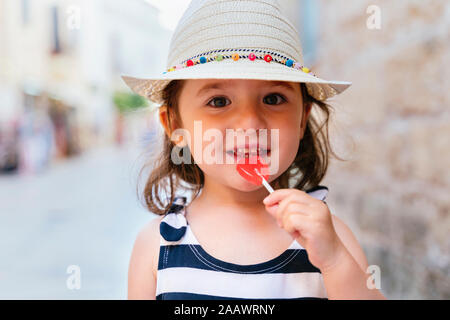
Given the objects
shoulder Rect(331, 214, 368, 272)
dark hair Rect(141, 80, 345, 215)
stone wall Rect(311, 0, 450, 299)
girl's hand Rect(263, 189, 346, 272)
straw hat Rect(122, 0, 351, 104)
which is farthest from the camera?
stone wall Rect(311, 0, 450, 299)

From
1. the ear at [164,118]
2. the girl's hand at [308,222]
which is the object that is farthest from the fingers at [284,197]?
the ear at [164,118]

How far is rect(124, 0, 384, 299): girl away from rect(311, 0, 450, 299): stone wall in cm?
49

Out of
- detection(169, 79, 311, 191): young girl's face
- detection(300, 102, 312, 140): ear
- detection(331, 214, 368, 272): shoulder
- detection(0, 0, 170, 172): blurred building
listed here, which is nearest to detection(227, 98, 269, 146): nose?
detection(169, 79, 311, 191): young girl's face

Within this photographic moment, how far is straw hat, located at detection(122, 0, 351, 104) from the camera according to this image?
3.25ft

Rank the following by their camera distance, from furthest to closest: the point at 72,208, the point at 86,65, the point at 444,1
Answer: the point at 86,65
the point at 72,208
the point at 444,1

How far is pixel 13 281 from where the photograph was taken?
111 inches

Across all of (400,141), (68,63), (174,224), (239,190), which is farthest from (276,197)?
(68,63)

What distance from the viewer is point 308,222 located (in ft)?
2.89

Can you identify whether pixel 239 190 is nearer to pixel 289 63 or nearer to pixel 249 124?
pixel 249 124

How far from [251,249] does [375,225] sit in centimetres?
153

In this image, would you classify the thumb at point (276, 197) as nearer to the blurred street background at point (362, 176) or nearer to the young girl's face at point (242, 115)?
the young girl's face at point (242, 115)

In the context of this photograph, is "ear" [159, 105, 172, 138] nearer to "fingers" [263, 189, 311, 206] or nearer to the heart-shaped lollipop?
the heart-shaped lollipop
